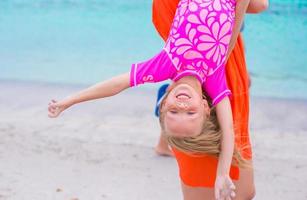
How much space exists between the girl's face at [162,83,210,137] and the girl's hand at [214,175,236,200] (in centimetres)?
16

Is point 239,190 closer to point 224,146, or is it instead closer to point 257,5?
point 224,146

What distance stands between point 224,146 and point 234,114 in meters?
0.16

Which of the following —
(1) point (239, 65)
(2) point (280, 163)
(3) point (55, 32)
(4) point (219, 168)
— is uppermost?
(1) point (239, 65)

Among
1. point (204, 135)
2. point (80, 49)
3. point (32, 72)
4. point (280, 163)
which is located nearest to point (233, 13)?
point (204, 135)

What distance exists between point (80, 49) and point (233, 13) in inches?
265

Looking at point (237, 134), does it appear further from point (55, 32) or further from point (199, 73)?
point (55, 32)

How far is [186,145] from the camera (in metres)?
1.96

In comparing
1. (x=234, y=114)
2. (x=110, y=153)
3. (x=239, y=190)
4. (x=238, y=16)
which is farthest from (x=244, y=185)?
(x=110, y=153)

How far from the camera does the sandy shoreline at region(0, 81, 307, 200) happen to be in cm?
343

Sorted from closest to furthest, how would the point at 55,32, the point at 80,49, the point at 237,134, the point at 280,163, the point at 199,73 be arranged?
the point at 199,73, the point at 237,134, the point at 280,163, the point at 80,49, the point at 55,32

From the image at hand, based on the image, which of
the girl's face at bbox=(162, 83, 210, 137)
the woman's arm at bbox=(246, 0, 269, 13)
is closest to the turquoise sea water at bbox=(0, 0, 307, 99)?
the woman's arm at bbox=(246, 0, 269, 13)

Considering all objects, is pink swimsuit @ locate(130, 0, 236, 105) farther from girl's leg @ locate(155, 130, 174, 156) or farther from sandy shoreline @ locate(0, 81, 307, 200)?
girl's leg @ locate(155, 130, 174, 156)

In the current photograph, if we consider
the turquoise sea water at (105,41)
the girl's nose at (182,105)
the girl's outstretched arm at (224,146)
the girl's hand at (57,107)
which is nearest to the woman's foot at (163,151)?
the girl's hand at (57,107)

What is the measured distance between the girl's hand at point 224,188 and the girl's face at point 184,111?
164 millimetres
